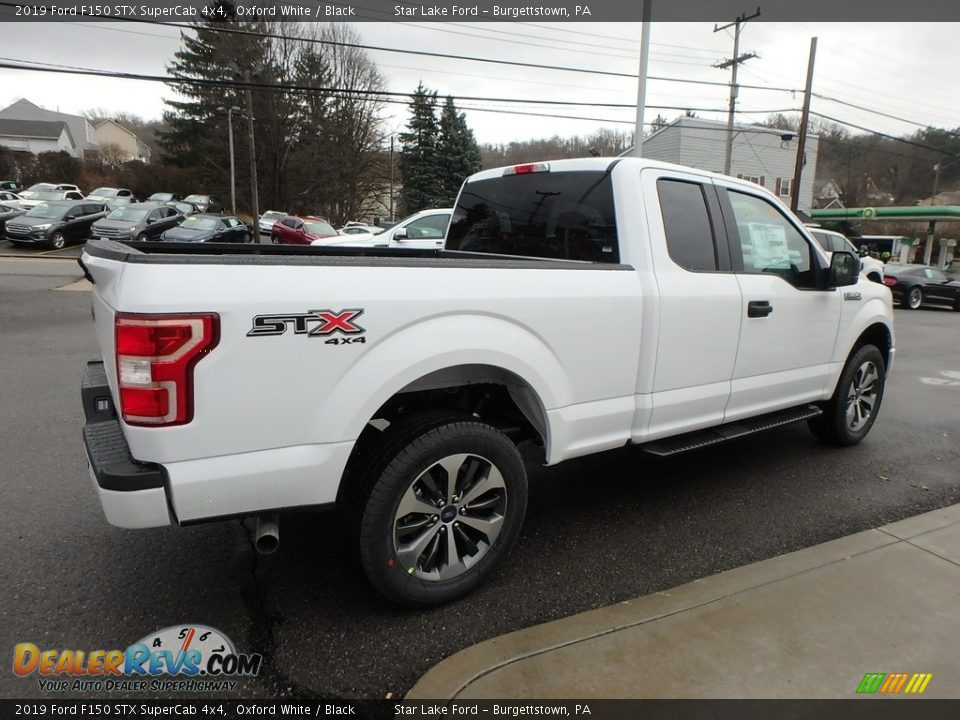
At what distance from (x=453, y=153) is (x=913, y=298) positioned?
3613 centimetres

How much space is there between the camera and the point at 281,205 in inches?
1891

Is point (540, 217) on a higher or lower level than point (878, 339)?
higher

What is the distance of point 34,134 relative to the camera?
75000 millimetres

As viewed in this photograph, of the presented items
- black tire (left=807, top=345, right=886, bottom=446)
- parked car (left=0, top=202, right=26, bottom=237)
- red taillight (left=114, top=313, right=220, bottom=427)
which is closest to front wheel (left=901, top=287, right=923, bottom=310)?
black tire (left=807, top=345, right=886, bottom=446)

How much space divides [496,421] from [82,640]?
2006 mm

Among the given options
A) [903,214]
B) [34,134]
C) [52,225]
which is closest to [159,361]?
[52,225]

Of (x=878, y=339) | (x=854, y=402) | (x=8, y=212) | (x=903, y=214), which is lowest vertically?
(x=854, y=402)

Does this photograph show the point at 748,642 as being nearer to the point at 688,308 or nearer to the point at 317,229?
the point at 688,308

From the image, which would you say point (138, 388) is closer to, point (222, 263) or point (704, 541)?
point (222, 263)

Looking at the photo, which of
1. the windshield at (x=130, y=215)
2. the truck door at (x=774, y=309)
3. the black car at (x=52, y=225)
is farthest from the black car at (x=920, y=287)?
the black car at (x=52, y=225)

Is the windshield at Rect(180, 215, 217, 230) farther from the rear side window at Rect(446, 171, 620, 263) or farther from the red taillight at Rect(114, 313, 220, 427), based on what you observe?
the red taillight at Rect(114, 313, 220, 427)

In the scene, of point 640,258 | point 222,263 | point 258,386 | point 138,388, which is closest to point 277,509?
point 258,386

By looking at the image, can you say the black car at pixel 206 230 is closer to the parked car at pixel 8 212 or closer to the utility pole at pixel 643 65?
the parked car at pixel 8 212

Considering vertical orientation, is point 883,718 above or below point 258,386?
below
